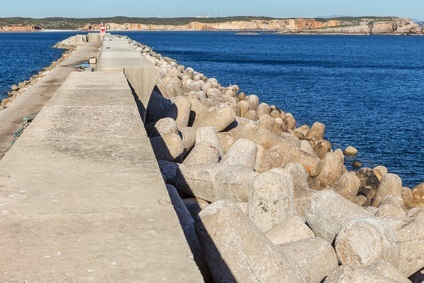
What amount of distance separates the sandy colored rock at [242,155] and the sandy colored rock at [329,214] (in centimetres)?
202

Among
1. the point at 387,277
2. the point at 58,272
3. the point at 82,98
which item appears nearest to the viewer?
the point at 58,272

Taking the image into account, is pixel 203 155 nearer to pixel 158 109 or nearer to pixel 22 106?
pixel 158 109

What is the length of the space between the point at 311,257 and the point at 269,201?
41.0 inches

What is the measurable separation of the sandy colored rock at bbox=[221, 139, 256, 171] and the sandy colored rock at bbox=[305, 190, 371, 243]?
79.5 inches

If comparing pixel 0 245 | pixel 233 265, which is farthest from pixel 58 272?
pixel 233 265

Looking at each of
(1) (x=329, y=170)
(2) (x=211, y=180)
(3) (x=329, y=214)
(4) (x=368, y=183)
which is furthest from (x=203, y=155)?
(4) (x=368, y=183)

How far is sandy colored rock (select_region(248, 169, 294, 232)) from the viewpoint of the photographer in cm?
580

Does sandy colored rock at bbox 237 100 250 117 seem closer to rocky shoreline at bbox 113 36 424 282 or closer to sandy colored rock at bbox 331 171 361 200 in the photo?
sandy colored rock at bbox 331 171 361 200

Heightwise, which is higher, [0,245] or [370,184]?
[0,245]

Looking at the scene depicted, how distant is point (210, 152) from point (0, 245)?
5146 millimetres

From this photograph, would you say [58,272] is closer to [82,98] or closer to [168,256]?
[168,256]

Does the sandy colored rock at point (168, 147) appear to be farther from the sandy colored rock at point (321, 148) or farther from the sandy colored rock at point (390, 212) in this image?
the sandy colored rock at point (321, 148)

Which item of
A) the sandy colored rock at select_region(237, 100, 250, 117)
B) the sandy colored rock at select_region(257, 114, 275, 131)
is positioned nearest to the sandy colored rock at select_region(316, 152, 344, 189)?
the sandy colored rock at select_region(257, 114, 275, 131)

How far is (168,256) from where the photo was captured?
3176 mm
